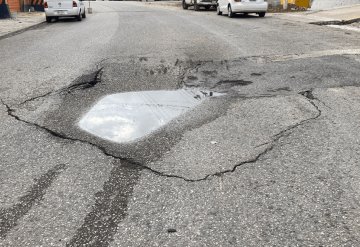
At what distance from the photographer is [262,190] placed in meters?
3.22

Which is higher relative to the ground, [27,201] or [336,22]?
[336,22]

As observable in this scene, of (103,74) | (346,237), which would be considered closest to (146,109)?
(103,74)

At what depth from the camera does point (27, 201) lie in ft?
10.2

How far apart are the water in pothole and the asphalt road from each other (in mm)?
160

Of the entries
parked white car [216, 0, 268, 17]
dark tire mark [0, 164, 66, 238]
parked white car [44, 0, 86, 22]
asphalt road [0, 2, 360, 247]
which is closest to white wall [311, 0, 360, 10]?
parked white car [216, 0, 268, 17]

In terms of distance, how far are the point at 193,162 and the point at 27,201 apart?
153cm

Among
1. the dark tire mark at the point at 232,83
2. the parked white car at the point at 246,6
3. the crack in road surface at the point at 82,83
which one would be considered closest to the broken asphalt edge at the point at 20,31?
the crack in road surface at the point at 82,83

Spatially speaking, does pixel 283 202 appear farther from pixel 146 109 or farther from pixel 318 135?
pixel 146 109

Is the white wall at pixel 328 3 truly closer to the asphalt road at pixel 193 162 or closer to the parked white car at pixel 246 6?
the parked white car at pixel 246 6

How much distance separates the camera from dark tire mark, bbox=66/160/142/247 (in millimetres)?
2635

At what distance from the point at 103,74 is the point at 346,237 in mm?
5549

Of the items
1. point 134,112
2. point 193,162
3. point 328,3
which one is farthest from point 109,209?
point 328,3

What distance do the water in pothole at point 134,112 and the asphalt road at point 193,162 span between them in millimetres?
160

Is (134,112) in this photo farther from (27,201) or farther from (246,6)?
(246,6)
